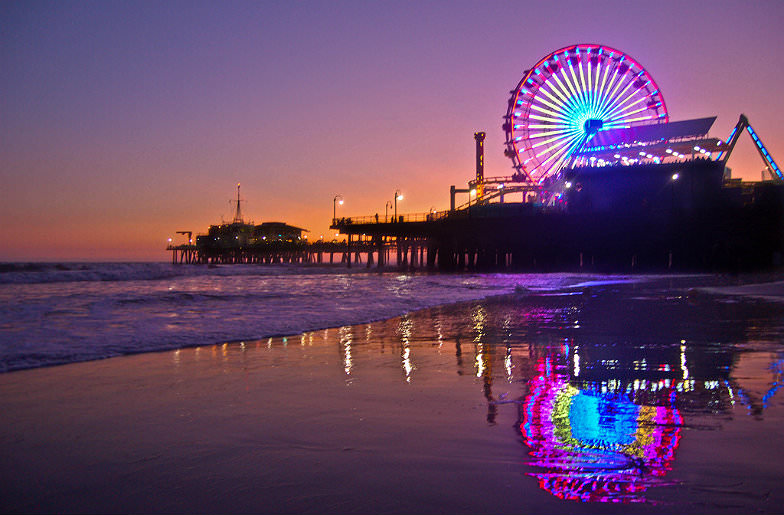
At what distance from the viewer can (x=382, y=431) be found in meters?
3.22

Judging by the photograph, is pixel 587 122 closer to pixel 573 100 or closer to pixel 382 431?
pixel 573 100

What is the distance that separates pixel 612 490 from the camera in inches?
89.4

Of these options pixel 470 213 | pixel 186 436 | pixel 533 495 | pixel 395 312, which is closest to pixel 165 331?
pixel 395 312

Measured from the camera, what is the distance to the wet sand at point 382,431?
2262mm

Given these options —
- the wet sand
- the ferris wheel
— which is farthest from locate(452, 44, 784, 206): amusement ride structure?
the wet sand

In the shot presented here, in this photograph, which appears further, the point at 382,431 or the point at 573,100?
the point at 573,100

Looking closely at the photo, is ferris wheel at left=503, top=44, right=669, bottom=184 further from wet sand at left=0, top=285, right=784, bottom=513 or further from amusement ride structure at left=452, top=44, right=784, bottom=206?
wet sand at left=0, top=285, right=784, bottom=513

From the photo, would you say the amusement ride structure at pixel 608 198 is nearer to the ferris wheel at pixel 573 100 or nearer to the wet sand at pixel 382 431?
the ferris wheel at pixel 573 100

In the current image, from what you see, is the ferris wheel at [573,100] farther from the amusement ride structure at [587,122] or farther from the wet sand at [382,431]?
the wet sand at [382,431]

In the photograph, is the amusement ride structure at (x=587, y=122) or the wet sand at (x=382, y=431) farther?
the amusement ride structure at (x=587, y=122)

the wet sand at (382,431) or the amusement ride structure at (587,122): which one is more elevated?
the amusement ride structure at (587,122)

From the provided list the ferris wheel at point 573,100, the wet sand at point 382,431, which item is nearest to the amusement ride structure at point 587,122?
the ferris wheel at point 573,100

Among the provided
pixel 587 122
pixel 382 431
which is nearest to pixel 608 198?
pixel 587 122

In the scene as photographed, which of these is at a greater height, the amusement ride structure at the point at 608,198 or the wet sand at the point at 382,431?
the amusement ride structure at the point at 608,198
